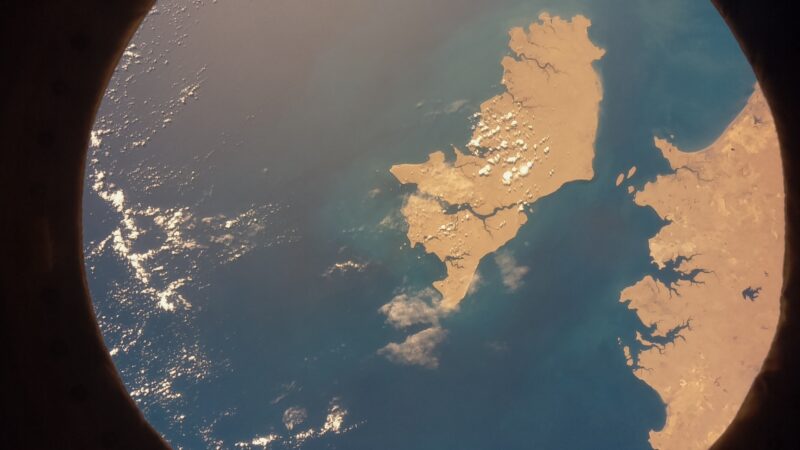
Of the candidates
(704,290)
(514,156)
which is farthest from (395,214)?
(704,290)

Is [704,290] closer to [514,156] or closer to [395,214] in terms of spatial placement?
[514,156]

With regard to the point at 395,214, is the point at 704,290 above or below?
below

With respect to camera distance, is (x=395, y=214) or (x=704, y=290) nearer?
(x=704, y=290)

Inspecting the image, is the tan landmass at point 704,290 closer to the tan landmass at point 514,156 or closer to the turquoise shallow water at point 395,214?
the turquoise shallow water at point 395,214

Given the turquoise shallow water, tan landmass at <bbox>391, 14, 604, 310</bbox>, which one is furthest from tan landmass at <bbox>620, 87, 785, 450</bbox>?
tan landmass at <bbox>391, 14, 604, 310</bbox>

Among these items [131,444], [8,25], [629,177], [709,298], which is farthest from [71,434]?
[709,298]

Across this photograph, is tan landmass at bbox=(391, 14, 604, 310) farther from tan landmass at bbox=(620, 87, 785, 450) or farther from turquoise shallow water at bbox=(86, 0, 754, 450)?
tan landmass at bbox=(620, 87, 785, 450)

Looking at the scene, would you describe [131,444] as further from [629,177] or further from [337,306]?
[629,177]
